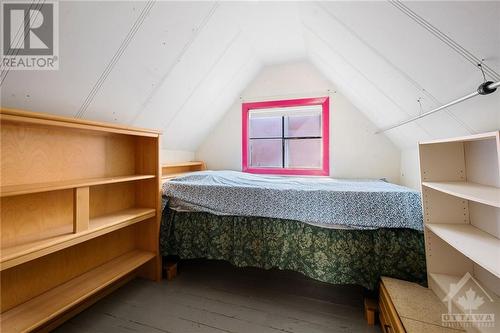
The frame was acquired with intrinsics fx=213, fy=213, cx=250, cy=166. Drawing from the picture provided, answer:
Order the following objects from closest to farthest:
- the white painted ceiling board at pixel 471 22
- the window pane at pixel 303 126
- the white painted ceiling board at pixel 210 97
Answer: the white painted ceiling board at pixel 471 22 < the white painted ceiling board at pixel 210 97 < the window pane at pixel 303 126

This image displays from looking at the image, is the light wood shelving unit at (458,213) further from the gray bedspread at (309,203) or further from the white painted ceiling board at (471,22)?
the white painted ceiling board at (471,22)

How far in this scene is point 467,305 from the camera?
3.42ft

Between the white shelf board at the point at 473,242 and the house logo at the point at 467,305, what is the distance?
0.97 ft

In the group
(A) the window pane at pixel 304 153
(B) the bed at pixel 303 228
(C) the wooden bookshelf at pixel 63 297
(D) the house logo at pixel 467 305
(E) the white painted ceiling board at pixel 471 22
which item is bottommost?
(C) the wooden bookshelf at pixel 63 297

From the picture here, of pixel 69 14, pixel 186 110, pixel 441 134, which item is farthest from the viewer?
pixel 186 110

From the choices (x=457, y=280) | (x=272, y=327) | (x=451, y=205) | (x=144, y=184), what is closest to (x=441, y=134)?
(x=451, y=205)

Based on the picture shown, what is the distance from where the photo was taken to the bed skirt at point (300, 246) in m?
1.40

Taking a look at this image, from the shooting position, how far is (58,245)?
1175mm

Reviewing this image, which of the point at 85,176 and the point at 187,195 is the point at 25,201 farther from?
the point at 187,195

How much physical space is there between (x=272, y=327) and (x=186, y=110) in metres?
2.02

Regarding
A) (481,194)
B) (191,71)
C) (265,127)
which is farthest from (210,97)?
(481,194)

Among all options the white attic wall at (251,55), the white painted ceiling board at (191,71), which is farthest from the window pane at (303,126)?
the white painted ceiling board at (191,71)

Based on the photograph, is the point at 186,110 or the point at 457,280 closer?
the point at 457,280

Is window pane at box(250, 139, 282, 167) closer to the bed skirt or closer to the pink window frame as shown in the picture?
the pink window frame
